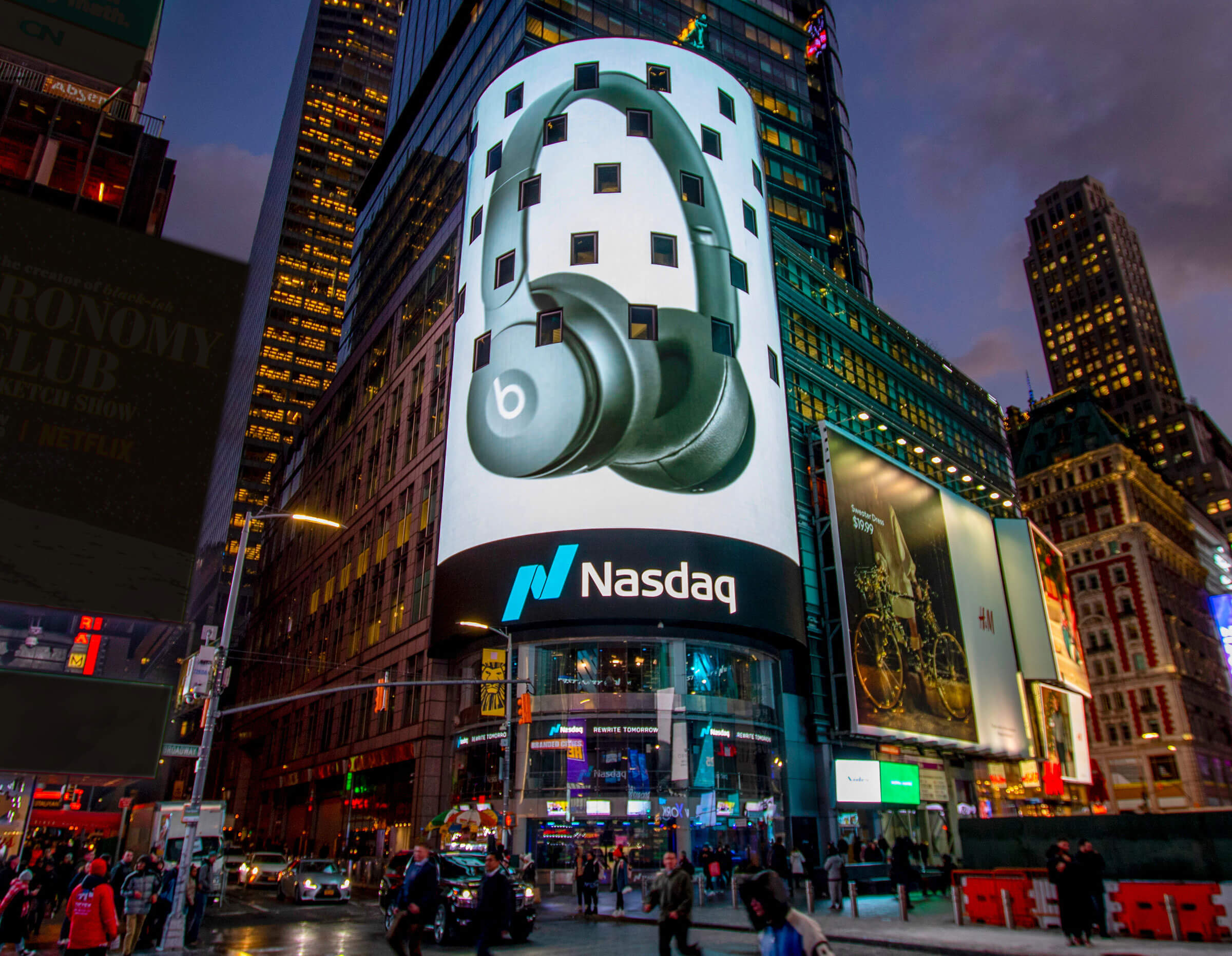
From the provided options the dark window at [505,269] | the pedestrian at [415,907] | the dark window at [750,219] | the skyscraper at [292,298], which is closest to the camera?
the pedestrian at [415,907]

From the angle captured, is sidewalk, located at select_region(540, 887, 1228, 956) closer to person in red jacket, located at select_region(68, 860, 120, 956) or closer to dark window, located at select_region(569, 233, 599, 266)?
person in red jacket, located at select_region(68, 860, 120, 956)

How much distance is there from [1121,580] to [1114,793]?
24.7 metres

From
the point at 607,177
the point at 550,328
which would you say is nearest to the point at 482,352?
the point at 550,328

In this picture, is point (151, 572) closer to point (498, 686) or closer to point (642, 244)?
point (498, 686)

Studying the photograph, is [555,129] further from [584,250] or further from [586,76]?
[584,250]

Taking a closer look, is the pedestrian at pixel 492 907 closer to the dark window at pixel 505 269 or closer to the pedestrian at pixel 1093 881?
the pedestrian at pixel 1093 881

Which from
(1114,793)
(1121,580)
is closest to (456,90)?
(1121,580)

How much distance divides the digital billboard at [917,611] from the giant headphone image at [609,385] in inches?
421

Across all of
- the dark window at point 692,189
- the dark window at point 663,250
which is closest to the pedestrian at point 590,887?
the dark window at point 663,250

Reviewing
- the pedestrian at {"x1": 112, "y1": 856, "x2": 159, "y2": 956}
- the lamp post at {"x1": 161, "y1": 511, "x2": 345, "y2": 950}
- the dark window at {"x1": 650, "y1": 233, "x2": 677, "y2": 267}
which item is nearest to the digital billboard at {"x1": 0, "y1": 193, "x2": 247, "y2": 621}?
the lamp post at {"x1": 161, "y1": 511, "x2": 345, "y2": 950}

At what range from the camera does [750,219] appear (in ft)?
178

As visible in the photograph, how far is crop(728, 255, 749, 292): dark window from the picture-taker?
50.8 metres

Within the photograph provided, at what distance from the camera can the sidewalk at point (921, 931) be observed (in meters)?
17.3

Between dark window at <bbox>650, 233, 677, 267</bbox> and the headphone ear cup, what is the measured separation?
328 cm
